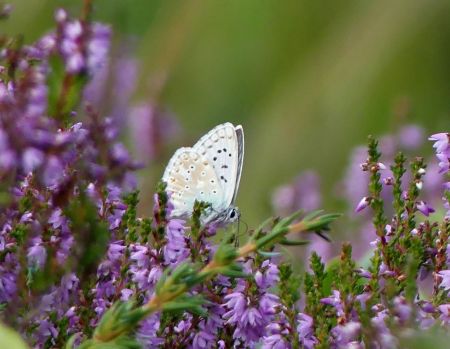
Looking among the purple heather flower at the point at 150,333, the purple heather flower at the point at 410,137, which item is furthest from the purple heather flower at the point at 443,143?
the purple heather flower at the point at 410,137

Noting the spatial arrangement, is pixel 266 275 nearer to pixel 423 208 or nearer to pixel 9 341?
pixel 423 208

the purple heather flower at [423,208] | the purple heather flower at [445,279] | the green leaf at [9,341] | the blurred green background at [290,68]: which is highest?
the blurred green background at [290,68]

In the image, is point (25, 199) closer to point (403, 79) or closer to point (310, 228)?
point (310, 228)

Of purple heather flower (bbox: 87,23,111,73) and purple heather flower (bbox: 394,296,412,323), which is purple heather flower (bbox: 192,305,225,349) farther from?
purple heather flower (bbox: 87,23,111,73)

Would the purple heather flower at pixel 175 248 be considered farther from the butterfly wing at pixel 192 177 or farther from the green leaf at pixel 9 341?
the butterfly wing at pixel 192 177

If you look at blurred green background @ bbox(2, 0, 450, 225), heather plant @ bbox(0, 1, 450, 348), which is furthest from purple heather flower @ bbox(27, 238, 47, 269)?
blurred green background @ bbox(2, 0, 450, 225)

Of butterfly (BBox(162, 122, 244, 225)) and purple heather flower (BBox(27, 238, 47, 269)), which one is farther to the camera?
butterfly (BBox(162, 122, 244, 225))

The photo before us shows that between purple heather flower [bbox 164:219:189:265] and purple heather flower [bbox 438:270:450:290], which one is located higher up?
purple heather flower [bbox 438:270:450:290]
